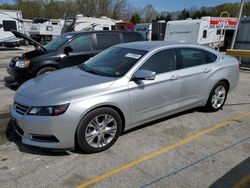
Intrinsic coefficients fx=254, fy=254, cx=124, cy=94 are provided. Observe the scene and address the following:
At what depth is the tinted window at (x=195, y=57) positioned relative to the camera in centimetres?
479

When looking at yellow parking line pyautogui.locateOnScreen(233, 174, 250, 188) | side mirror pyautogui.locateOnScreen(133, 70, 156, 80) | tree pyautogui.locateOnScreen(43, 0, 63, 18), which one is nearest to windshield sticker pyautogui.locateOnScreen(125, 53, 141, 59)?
side mirror pyautogui.locateOnScreen(133, 70, 156, 80)

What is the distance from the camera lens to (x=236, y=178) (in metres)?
3.19

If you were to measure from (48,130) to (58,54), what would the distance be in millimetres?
4239

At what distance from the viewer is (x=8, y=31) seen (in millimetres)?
20688

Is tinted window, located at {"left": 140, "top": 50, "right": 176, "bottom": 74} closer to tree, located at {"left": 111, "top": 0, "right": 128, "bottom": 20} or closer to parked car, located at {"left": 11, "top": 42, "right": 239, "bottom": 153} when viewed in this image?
parked car, located at {"left": 11, "top": 42, "right": 239, "bottom": 153}

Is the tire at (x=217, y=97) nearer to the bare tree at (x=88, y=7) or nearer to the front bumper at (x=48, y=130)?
the front bumper at (x=48, y=130)

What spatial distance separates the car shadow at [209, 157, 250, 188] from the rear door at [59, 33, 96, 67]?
5286 millimetres

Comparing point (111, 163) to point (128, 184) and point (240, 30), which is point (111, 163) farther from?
point (240, 30)

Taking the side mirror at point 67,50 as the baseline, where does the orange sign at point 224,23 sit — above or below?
above

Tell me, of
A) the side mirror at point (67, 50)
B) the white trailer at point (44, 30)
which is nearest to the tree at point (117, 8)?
the white trailer at point (44, 30)

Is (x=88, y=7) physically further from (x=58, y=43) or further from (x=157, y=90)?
(x=157, y=90)

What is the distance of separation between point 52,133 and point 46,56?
13.8ft

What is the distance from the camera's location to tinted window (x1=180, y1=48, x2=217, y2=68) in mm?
4785

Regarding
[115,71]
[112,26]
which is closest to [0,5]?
[112,26]
